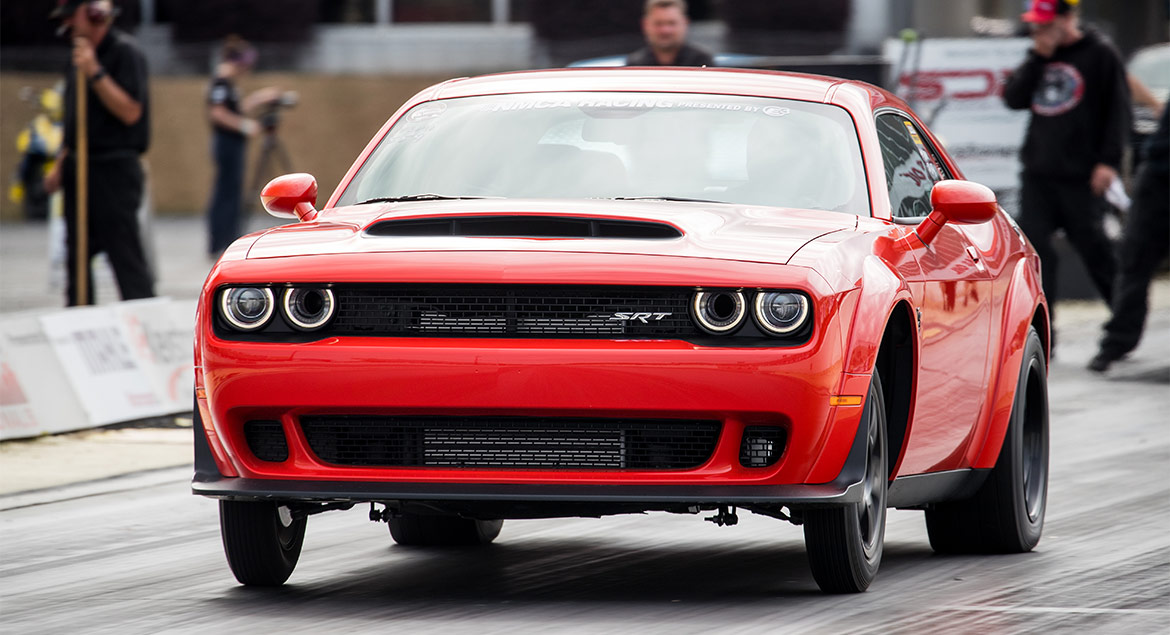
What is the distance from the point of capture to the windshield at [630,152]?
6508 millimetres

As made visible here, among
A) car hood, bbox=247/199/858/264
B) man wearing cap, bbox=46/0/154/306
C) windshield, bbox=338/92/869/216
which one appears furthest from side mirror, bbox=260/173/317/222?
man wearing cap, bbox=46/0/154/306

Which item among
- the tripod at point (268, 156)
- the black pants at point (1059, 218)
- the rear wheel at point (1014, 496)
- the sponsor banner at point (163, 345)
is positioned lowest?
the tripod at point (268, 156)

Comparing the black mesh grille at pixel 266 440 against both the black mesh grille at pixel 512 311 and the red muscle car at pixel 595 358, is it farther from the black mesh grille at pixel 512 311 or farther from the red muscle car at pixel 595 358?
the black mesh grille at pixel 512 311

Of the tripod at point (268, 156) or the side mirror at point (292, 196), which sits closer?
the side mirror at point (292, 196)

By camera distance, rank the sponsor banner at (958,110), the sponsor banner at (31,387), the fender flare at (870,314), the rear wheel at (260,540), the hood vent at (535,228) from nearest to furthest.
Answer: the fender flare at (870,314)
the hood vent at (535,228)
the rear wheel at (260,540)
the sponsor banner at (31,387)
the sponsor banner at (958,110)

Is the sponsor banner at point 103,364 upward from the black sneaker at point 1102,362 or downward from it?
upward

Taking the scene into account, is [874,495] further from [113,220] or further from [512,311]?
[113,220]

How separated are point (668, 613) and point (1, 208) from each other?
2590 cm

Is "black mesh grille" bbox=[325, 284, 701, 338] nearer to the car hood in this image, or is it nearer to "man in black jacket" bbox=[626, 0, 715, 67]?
the car hood

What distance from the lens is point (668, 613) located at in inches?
233

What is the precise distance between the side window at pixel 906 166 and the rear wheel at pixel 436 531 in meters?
1.73

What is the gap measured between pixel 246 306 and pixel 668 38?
7.44 m

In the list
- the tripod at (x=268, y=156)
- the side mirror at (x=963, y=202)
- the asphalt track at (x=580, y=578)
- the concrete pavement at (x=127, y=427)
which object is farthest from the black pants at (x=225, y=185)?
the side mirror at (x=963, y=202)

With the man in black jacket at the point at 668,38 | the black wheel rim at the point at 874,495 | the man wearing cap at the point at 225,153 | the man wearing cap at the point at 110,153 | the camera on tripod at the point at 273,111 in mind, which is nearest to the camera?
the black wheel rim at the point at 874,495
